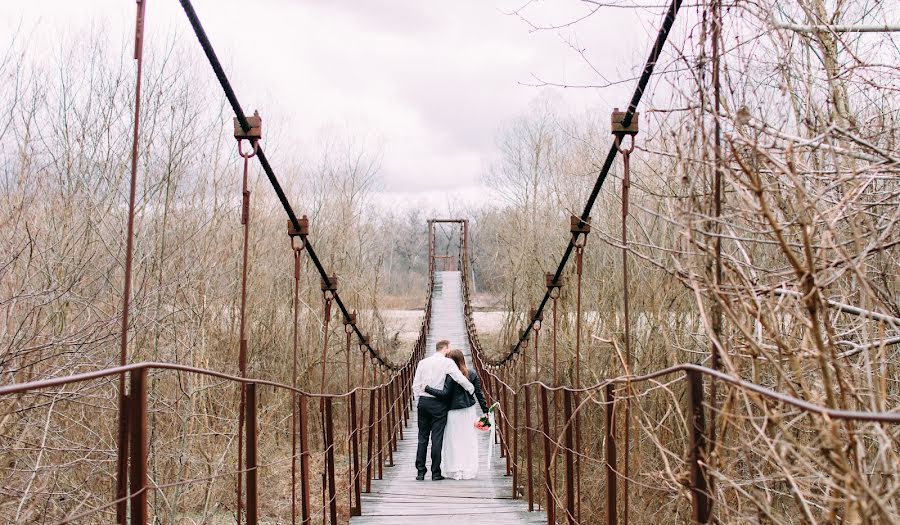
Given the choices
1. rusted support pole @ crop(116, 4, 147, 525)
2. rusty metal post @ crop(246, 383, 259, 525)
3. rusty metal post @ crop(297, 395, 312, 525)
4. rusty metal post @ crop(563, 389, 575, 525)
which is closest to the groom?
rusty metal post @ crop(563, 389, 575, 525)

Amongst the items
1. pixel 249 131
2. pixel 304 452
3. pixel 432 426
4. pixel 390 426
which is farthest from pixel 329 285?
pixel 390 426

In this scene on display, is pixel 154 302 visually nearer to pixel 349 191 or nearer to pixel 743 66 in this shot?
pixel 743 66

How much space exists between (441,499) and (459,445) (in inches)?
45.1

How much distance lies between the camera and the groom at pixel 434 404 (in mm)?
6105

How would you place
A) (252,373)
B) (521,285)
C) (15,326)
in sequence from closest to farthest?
→ (15,326)
(252,373)
(521,285)

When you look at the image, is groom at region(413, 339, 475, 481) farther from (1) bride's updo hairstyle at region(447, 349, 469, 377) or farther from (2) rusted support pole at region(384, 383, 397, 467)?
(2) rusted support pole at region(384, 383, 397, 467)

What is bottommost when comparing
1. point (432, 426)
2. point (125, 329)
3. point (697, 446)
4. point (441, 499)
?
point (441, 499)

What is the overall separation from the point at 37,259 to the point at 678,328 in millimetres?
5453

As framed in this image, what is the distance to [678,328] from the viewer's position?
26.4 ft

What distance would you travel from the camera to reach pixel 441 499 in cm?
511

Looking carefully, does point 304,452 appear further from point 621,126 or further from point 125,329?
point 621,126

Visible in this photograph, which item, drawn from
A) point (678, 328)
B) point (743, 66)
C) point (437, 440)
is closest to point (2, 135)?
point (437, 440)

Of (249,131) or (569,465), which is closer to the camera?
(249,131)

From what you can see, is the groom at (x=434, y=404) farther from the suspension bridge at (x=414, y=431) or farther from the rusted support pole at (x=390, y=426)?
the rusted support pole at (x=390, y=426)
